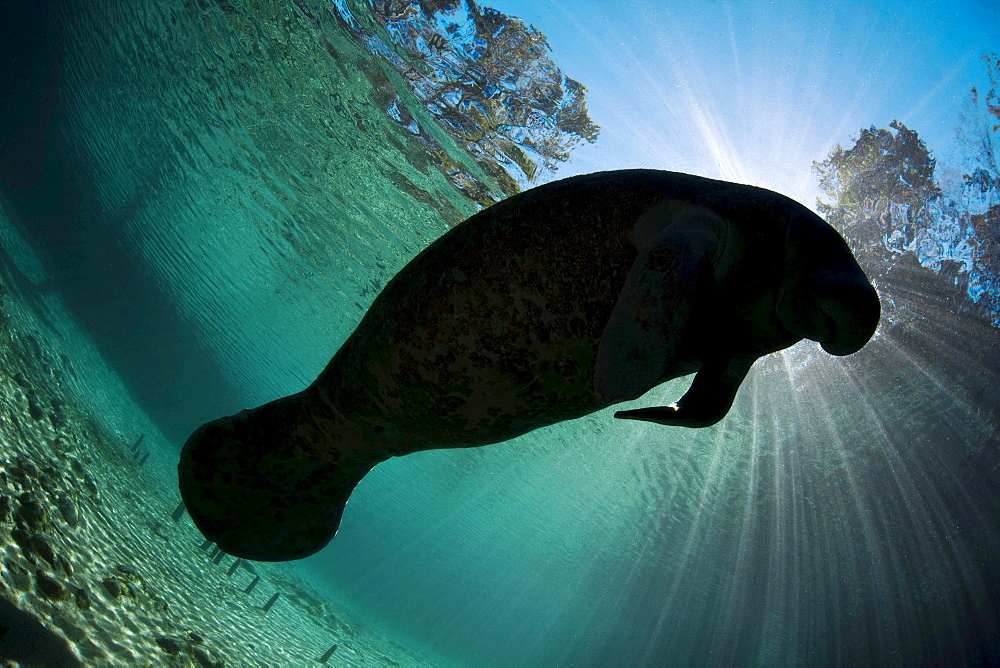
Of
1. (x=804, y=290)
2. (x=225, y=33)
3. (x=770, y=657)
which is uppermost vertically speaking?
(x=225, y=33)

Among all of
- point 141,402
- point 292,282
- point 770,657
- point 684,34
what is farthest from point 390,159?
point 770,657

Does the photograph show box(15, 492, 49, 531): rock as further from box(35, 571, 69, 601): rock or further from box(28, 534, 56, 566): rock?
box(35, 571, 69, 601): rock

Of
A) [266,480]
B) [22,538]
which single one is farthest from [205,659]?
[266,480]

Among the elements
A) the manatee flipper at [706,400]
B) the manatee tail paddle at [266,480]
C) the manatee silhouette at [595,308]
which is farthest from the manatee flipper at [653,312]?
the manatee tail paddle at [266,480]

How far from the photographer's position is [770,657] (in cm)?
3466

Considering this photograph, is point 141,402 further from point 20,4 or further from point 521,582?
point 521,582

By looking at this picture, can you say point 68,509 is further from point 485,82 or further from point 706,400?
point 485,82

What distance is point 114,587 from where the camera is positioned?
5605 mm

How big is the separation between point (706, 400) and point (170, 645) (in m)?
7.18

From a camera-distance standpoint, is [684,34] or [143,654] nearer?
[143,654]

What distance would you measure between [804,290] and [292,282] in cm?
2012

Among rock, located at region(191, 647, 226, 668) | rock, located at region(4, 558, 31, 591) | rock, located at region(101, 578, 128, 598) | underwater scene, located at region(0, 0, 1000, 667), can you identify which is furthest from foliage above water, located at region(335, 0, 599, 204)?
rock, located at region(191, 647, 226, 668)

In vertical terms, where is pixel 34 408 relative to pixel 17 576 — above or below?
below

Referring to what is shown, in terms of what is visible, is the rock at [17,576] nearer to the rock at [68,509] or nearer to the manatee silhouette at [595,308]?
the rock at [68,509]
